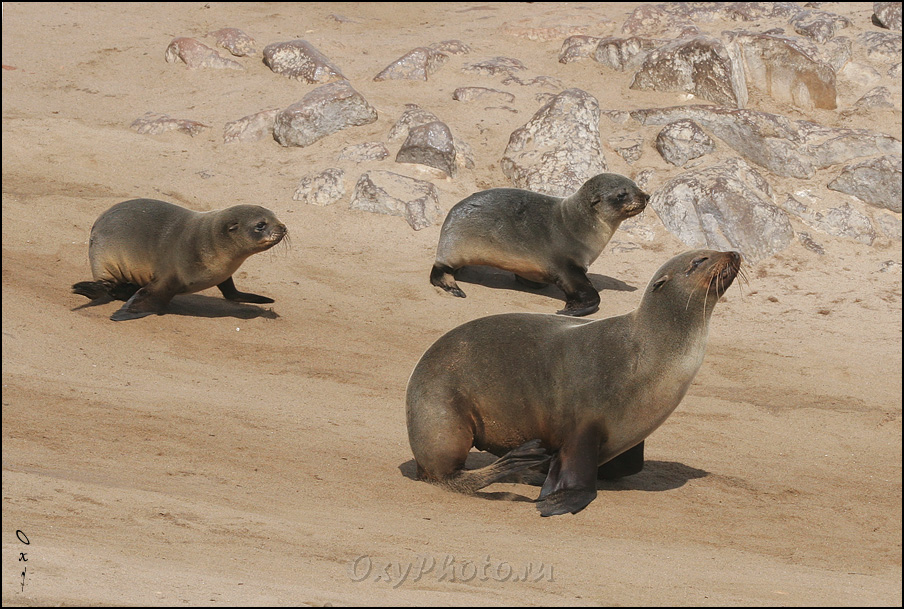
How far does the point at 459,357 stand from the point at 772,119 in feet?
32.7

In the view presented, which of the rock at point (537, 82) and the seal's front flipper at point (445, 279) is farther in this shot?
the rock at point (537, 82)

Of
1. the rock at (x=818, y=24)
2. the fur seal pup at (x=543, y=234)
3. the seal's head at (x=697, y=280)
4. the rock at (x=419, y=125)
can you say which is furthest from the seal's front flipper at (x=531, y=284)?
the rock at (x=818, y=24)

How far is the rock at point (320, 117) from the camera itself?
1412 centimetres

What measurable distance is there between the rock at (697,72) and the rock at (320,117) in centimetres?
429

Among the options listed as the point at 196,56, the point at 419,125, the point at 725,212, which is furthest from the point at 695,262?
the point at 196,56

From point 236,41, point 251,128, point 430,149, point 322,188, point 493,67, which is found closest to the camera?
point 322,188

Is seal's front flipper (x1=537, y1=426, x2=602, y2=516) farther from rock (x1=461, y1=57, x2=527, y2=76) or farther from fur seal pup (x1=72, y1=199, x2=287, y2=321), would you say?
rock (x1=461, y1=57, x2=527, y2=76)

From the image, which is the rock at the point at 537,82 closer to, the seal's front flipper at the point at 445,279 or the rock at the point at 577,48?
the rock at the point at 577,48

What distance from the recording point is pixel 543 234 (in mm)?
11055

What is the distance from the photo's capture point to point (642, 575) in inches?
160

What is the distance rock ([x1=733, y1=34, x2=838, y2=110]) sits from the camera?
48.4 ft

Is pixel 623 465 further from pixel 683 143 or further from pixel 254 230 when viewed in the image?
pixel 683 143

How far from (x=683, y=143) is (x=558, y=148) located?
1.68m

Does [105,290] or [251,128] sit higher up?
[251,128]
